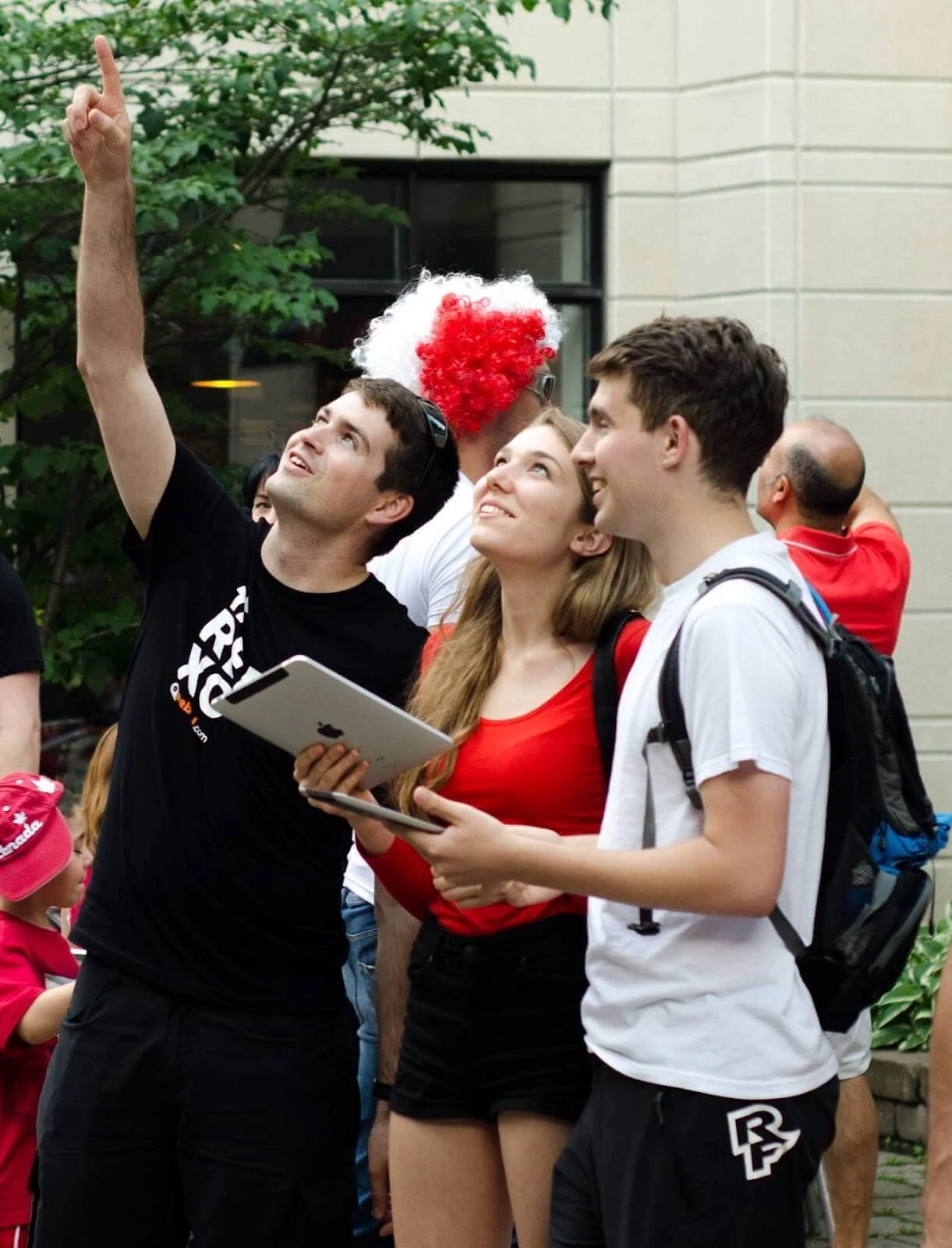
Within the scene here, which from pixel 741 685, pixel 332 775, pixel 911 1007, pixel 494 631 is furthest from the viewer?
pixel 911 1007

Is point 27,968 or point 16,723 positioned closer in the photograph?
point 27,968

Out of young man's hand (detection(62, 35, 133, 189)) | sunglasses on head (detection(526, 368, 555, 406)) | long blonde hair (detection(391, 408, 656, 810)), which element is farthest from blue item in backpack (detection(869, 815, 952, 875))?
sunglasses on head (detection(526, 368, 555, 406))

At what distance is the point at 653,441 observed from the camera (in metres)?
2.75

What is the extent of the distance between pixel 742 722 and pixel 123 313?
1364 mm

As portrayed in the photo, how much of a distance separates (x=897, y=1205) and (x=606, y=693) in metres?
3.21

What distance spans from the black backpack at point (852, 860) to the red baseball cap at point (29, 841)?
1.75 metres

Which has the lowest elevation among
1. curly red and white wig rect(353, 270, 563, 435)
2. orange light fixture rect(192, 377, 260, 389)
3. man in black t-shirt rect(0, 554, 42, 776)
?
man in black t-shirt rect(0, 554, 42, 776)

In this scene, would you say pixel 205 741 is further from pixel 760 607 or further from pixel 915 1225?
pixel 915 1225

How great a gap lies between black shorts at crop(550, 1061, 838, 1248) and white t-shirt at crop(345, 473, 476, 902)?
152 centimetres

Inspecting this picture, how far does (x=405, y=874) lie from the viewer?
3.31 metres

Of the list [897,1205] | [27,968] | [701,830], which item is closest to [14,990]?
[27,968]

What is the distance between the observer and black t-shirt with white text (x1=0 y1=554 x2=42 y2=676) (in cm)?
464

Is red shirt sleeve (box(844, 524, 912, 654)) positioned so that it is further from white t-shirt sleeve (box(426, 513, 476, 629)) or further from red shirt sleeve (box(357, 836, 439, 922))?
red shirt sleeve (box(357, 836, 439, 922))

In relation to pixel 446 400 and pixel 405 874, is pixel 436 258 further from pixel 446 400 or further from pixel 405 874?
pixel 405 874
